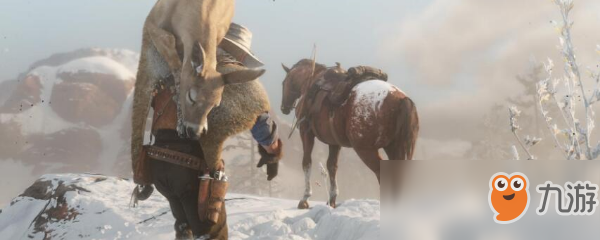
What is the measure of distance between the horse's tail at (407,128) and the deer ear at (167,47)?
275 centimetres

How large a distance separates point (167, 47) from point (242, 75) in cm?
43

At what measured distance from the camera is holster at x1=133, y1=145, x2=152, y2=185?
7.62 feet

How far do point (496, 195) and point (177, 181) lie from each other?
1.45 m

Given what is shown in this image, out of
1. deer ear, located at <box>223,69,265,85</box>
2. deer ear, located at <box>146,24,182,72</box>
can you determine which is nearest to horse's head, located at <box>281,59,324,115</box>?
deer ear, located at <box>146,24,182,72</box>

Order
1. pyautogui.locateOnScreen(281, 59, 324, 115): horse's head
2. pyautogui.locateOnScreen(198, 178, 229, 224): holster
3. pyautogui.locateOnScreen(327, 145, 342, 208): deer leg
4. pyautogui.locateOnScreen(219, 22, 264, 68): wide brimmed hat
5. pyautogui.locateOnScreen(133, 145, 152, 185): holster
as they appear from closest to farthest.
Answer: pyautogui.locateOnScreen(198, 178, 229, 224): holster, pyautogui.locateOnScreen(133, 145, 152, 185): holster, pyautogui.locateOnScreen(219, 22, 264, 68): wide brimmed hat, pyautogui.locateOnScreen(327, 145, 342, 208): deer leg, pyautogui.locateOnScreen(281, 59, 324, 115): horse's head

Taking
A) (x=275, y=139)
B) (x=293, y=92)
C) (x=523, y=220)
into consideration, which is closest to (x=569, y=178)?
(x=523, y=220)

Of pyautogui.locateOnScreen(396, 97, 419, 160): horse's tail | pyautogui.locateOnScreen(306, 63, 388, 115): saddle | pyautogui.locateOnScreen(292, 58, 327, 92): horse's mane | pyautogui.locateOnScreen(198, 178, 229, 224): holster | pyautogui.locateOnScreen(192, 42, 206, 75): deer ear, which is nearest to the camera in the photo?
pyautogui.locateOnScreen(192, 42, 206, 75): deer ear

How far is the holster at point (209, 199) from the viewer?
2174 mm

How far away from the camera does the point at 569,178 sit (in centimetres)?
138

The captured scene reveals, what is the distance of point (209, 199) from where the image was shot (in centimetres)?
218

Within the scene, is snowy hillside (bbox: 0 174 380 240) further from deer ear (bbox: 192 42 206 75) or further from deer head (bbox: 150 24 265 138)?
deer ear (bbox: 192 42 206 75)

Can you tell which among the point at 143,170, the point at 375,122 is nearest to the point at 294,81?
the point at 375,122

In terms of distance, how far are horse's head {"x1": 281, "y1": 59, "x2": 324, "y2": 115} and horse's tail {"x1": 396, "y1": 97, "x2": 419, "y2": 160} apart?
1637mm

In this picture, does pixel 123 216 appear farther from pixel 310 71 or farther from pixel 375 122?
pixel 310 71
